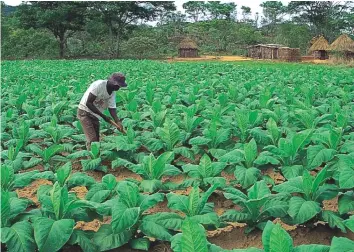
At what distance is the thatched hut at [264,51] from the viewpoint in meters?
39.8

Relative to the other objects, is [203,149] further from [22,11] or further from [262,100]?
[22,11]

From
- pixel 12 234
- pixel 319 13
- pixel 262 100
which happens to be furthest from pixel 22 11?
pixel 12 234

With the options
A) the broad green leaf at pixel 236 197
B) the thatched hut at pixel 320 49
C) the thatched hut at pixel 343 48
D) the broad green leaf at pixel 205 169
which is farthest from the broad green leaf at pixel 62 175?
the thatched hut at pixel 320 49

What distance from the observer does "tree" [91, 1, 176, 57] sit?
140 feet

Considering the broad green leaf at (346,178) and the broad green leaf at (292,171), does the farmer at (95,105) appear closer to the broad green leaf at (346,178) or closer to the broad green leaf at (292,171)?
the broad green leaf at (292,171)

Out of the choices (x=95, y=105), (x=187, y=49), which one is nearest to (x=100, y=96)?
(x=95, y=105)

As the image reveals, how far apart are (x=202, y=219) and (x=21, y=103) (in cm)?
700

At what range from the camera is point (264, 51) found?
41.9 meters

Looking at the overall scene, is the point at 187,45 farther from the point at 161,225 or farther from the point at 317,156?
the point at 161,225

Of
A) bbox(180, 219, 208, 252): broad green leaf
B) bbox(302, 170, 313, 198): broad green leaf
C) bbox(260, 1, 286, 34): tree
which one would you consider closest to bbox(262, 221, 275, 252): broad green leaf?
bbox(180, 219, 208, 252): broad green leaf

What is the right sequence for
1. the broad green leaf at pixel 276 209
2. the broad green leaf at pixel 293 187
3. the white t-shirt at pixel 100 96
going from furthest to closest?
the white t-shirt at pixel 100 96 < the broad green leaf at pixel 293 187 < the broad green leaf at pixel 276 209

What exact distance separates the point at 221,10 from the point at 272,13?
26.3ft

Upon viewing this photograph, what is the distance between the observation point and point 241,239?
12.5ft

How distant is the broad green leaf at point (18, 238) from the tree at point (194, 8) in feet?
238
